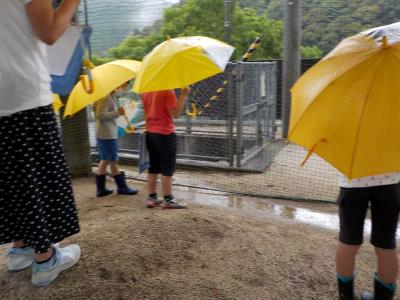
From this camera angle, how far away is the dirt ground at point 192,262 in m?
2.20

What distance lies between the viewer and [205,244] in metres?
2.75

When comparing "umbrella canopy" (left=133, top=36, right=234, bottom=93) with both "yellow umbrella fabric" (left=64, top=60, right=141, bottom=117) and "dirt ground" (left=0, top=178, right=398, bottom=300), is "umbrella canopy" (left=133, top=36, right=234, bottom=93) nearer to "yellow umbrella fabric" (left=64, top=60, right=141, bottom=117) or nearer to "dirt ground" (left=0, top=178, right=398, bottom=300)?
"yellow umbrella fabric" (left=64, top=60, right=141, bottom=117)

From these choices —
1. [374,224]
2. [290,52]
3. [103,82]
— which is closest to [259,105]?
[290,52]

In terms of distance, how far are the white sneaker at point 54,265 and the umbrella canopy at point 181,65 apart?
1439 mm

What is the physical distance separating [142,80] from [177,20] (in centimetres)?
869

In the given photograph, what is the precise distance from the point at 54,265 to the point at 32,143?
2.19 ft

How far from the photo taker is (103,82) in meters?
3.64

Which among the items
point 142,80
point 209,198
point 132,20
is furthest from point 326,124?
point 132,20

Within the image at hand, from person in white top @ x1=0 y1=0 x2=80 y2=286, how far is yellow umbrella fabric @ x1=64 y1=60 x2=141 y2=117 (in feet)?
5.14

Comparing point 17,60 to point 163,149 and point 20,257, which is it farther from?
point 163,149

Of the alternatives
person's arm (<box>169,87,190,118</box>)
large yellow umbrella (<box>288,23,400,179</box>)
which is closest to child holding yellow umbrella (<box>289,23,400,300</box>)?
large yellow umbrella (<box>288,23,400,179</box>)

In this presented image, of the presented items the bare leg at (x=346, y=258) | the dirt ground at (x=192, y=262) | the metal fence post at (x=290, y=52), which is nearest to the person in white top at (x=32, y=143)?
the dirt ground at (x=192, y=262)

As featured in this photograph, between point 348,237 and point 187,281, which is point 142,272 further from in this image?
point 348,237

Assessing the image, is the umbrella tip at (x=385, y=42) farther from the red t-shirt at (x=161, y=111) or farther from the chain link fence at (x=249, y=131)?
the chain link fence at (x=249, y=131)
